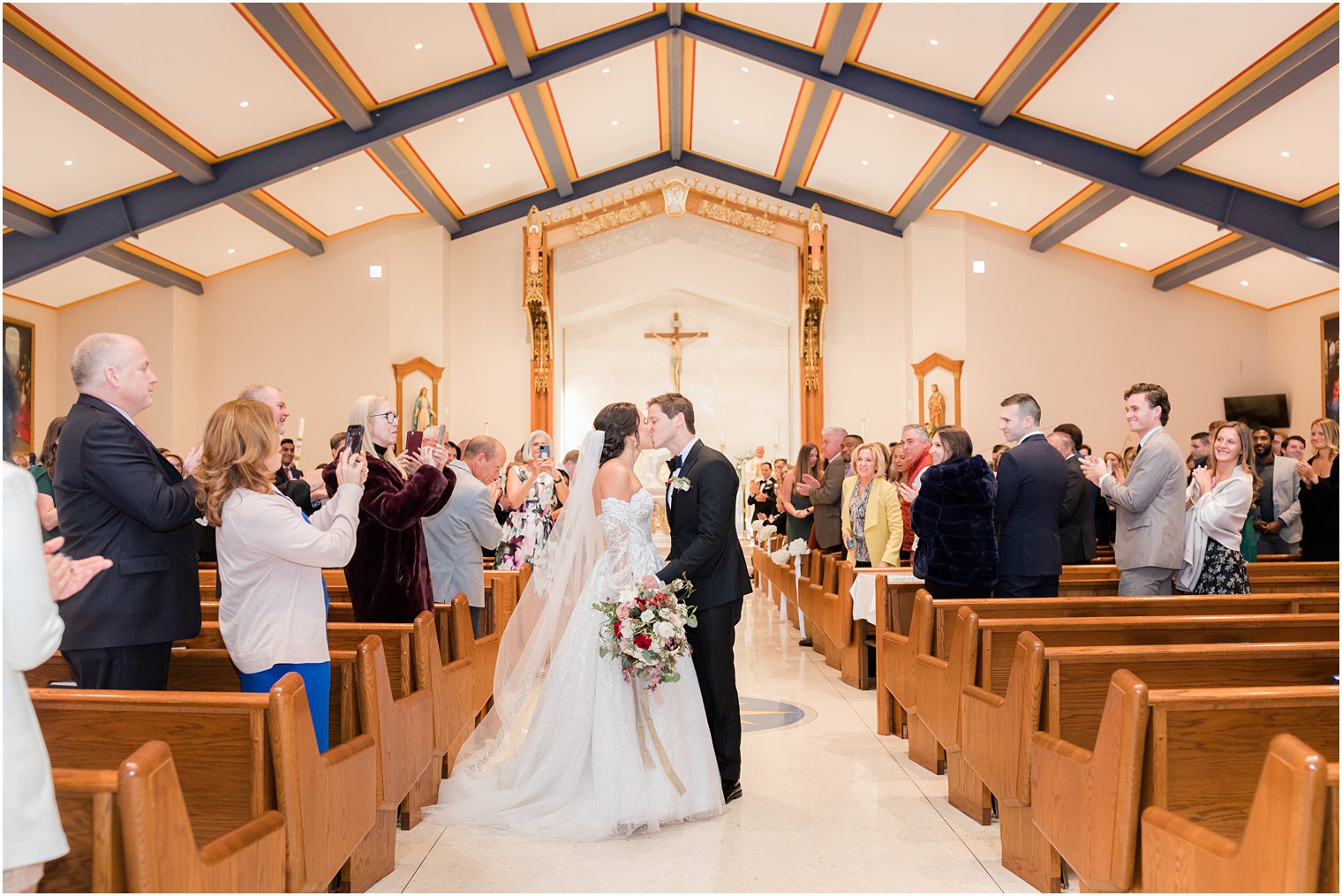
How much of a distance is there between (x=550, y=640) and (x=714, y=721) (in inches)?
28.1

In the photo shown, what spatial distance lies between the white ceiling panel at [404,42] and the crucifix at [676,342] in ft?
19.2

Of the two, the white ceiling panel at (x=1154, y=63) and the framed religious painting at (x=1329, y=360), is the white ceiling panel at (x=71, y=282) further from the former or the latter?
the framed religious painting at (x=1329, y=360)

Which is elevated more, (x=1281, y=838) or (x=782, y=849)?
(x=1281, y=838)

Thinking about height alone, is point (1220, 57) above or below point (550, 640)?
above

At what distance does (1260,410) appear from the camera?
14.1 meters

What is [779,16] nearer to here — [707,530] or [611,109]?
[611,109]

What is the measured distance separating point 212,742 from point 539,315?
1309 centimetres

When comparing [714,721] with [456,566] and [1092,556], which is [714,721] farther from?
[1092,556]

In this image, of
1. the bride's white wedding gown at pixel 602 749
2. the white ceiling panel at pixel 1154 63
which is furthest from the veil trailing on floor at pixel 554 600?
the white ceiling panel at pixel 1154 63

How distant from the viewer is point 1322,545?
Answer: 284 inches

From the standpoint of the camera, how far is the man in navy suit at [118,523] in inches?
109

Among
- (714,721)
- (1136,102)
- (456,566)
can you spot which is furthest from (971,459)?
(1136,102)

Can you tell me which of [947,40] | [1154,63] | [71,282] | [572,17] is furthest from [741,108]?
[71,282]

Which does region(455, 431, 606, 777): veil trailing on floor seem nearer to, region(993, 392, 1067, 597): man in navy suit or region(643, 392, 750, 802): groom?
region(643, 392, 750, 802): groom
